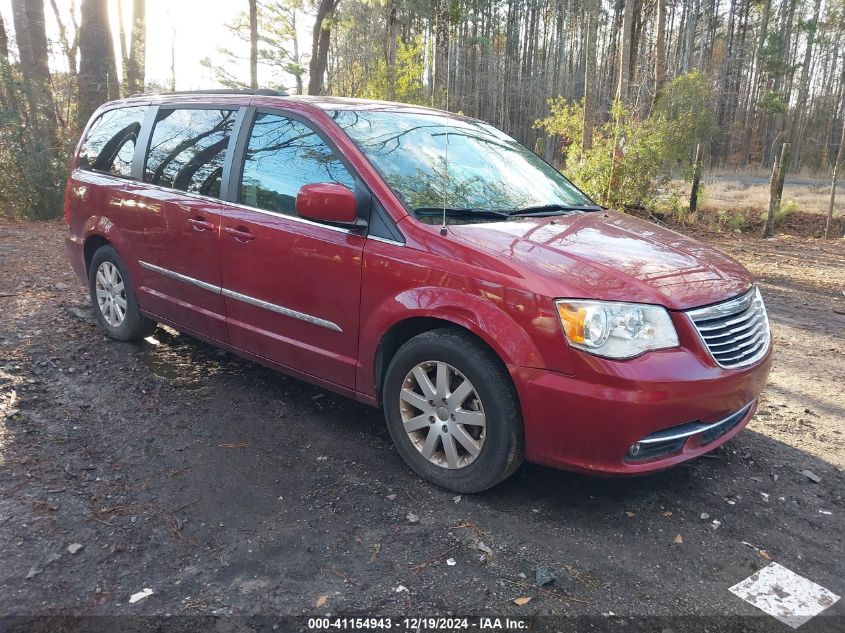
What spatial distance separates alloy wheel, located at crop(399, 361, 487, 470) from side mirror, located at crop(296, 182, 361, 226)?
33.8 inches

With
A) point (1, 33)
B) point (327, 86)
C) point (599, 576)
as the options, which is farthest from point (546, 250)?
point (327, 86)

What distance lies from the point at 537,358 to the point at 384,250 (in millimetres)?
975

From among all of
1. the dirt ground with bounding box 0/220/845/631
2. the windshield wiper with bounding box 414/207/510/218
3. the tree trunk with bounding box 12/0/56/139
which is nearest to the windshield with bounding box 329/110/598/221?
the windshield wiper with bounding box 414/207/510/218

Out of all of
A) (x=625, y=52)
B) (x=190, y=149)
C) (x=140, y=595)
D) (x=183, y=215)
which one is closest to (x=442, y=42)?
(x=625, y=52)

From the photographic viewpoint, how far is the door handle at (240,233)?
149 inches

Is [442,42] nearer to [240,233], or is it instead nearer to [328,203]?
[240,233]

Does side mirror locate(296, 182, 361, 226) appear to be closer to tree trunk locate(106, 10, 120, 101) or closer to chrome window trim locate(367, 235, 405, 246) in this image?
chrome window trim locate(367, 235, 405, 246)

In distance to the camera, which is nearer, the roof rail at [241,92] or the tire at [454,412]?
the tire at [454,412]

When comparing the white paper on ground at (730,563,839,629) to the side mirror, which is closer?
the white paper on ground at (730,563,839,629)

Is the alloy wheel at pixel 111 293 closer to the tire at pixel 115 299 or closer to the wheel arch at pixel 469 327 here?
the tire at pixel 115 299

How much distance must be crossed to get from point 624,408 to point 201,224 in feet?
9.34

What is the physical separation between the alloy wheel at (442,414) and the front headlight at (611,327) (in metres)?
0.57

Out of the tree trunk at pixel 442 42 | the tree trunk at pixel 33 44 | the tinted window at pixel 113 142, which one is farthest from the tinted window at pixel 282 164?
the tree trunk at pixel 442 42

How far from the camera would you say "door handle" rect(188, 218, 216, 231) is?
4.01m
